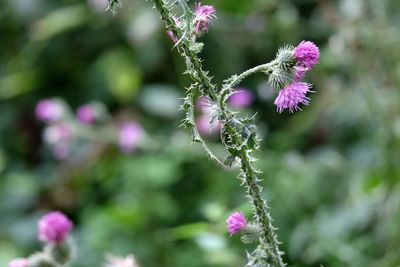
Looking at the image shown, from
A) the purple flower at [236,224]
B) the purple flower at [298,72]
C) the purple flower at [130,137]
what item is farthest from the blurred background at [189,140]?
the purple flower at [298,72]

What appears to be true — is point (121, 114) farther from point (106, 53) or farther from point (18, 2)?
point (18, 2)

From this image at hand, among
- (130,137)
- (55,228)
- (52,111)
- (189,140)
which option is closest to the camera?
(55,228)

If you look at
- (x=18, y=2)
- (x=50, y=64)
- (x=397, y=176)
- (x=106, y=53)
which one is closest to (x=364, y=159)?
(x=397, y=176)

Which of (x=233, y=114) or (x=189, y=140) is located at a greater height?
(x=189, y=140)

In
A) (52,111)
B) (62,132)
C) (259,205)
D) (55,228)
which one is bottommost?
(259,205)

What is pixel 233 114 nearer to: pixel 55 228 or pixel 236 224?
pixel 236 224

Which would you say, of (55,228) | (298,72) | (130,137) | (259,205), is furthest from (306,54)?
(130,137)

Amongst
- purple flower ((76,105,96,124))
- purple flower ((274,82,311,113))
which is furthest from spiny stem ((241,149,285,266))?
purple flower ((76,105,96,124))
